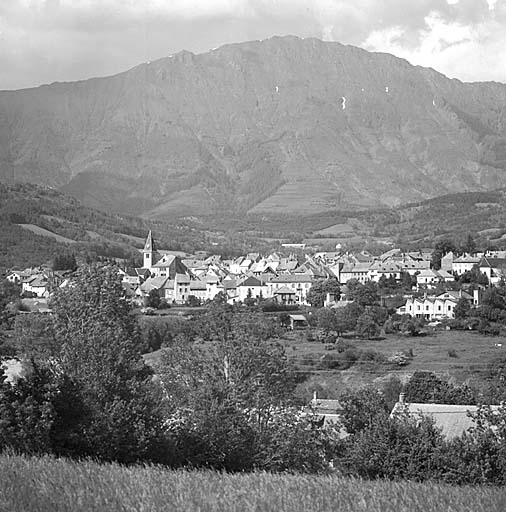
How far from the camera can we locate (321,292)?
8544 cm

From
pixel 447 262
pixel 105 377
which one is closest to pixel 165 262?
pixel 447 262

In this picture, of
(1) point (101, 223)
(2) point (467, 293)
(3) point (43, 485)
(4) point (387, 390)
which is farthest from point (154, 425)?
(1) point (101, 223)

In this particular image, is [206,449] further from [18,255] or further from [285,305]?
[18,255]

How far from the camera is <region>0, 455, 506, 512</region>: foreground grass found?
1034 centimetres

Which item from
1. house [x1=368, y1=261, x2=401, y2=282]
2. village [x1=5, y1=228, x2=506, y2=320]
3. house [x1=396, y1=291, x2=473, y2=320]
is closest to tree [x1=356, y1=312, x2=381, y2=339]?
village [x1=5, y1=228, x2=506, y2=320]

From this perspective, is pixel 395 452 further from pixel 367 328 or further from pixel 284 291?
pixel 284 291

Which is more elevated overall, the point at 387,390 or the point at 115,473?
the point at 115,473

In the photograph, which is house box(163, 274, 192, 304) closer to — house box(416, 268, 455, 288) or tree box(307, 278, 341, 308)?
tree box(307, 278, 341, 308)

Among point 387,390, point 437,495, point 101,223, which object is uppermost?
point 101,223

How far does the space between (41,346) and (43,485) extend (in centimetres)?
1533

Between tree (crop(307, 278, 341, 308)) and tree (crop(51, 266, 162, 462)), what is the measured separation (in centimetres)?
5750

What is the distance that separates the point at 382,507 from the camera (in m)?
10.6

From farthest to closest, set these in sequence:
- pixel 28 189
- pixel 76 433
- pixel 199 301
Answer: pixel 28 189 < pixel 199 301 < pixel 76 433

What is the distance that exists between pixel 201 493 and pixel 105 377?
8584 mm
